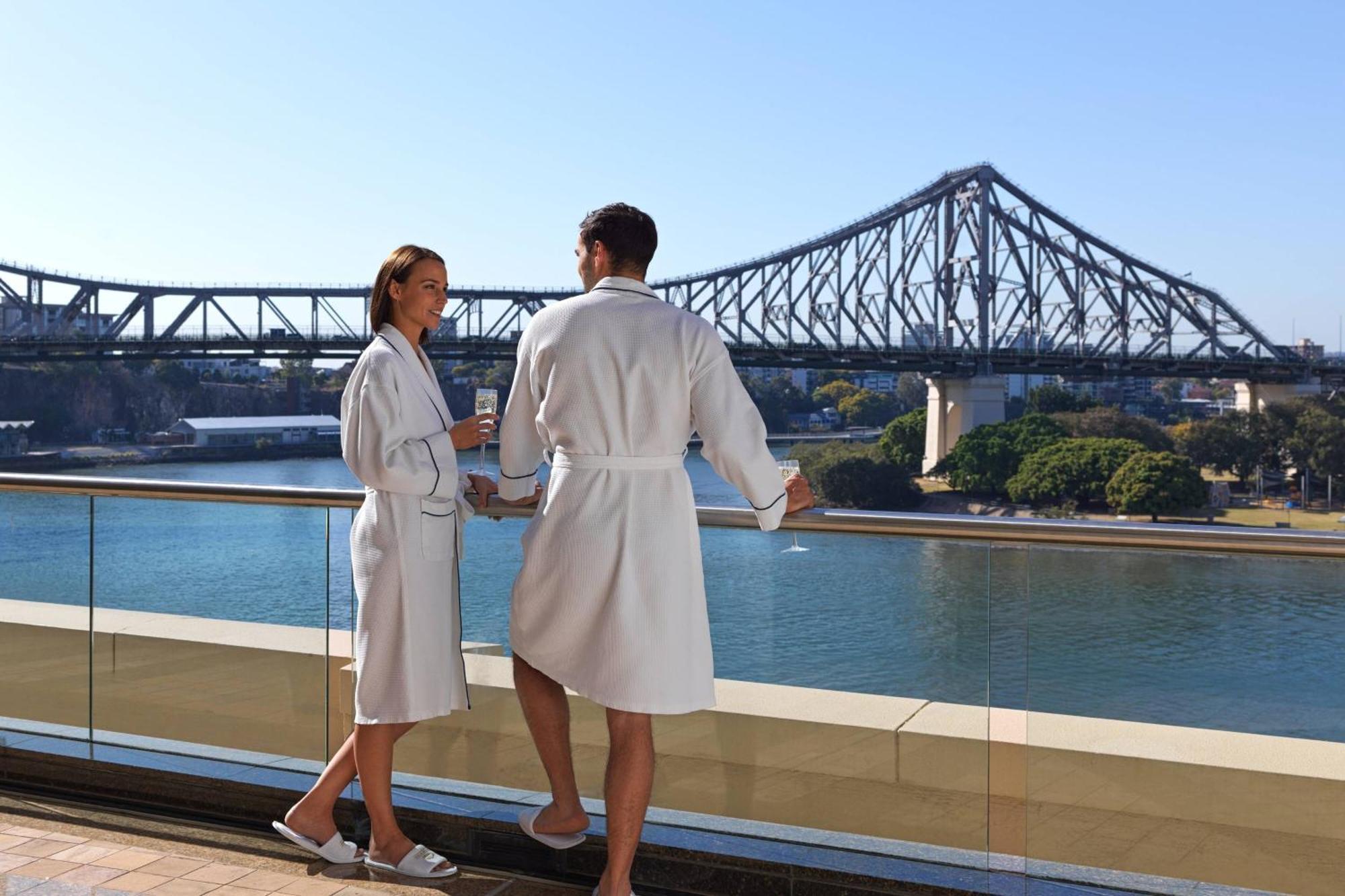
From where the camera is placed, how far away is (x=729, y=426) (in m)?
2.04

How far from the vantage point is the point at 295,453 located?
130ft

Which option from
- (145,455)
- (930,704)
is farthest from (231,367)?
(930,704)

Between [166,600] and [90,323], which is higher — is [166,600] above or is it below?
below

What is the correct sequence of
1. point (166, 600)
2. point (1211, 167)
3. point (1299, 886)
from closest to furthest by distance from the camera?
point (1299, 886)
point (166, 600)
point (1211, 167)

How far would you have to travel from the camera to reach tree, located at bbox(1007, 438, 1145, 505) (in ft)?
154

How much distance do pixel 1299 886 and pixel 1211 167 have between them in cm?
8337

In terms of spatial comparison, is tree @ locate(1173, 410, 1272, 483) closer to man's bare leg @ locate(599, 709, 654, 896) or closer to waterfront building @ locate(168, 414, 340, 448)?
waterfront building @ locate(168, 414, 340, 448)

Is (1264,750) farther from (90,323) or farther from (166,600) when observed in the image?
(90,323)

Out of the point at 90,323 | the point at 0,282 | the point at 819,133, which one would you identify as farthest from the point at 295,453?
the point at 819,133

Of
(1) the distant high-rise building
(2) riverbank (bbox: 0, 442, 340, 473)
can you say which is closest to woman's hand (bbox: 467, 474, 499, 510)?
(2) riverbank (bbox: 0, 442, 340, 473)

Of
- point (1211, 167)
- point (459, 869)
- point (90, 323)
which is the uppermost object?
point (1211, 167)

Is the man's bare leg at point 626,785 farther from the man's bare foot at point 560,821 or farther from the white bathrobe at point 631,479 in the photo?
the man's bare foot at point 560,821

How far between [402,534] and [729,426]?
60 centimetres

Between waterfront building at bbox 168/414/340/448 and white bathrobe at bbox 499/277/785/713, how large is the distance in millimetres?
38554
